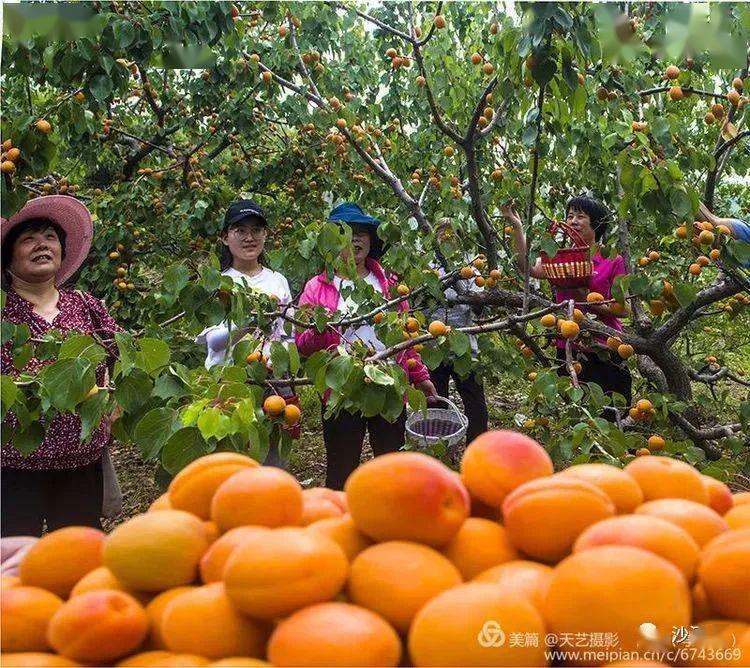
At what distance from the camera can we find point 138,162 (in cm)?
588

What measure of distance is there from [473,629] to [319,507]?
0.34m

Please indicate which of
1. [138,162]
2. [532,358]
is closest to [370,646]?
[532,358]

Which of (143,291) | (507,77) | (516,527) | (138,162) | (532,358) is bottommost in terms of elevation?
(516,527)

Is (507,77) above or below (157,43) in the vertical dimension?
below

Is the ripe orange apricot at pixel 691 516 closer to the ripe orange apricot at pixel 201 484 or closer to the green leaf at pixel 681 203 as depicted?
the ripe orange apricot at pixel 201 484

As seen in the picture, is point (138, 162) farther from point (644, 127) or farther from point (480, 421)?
point (644, 127)

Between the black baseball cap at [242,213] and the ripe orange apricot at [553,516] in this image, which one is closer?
the ripe orange apricot at [553,516]

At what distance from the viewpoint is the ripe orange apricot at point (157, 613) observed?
30.8 inches

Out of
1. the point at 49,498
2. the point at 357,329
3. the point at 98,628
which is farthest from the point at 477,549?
the point at 357,329

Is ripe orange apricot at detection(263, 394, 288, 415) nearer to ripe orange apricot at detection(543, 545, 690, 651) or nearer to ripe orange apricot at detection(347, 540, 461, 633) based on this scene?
ripe orange apricot at detection(347, 540, 461, 633)

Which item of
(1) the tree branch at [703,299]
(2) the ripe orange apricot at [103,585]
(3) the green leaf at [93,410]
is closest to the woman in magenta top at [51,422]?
(3) the green leaf at [93,410]

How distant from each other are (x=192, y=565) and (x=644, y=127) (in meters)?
2.48

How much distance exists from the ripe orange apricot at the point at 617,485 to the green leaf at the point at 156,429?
119cm

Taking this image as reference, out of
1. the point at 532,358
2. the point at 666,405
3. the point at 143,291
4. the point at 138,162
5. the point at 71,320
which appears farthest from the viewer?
the point at 138,162
